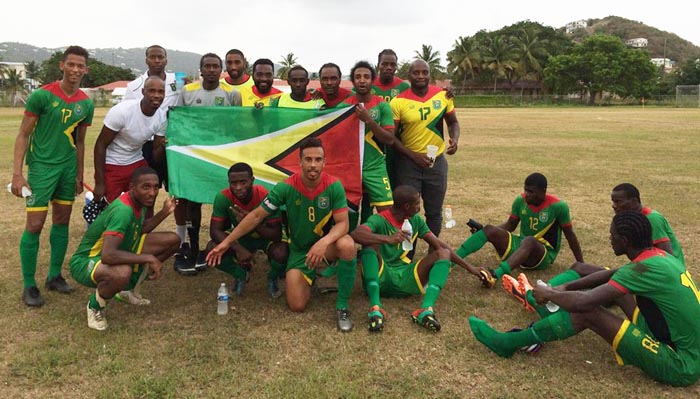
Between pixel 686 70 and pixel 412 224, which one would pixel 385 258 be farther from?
pixel 686 70

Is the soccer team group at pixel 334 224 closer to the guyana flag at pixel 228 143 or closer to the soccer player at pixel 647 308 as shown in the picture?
the soccer player at pixel 647 308

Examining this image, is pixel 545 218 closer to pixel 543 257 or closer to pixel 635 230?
pixel 543 257

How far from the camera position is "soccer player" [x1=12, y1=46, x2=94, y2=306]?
16.3 feet

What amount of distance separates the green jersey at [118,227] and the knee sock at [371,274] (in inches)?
80.5

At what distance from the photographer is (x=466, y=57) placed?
81625 millimetres

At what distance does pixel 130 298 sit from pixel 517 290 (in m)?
3.65

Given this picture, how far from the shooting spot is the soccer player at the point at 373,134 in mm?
5633

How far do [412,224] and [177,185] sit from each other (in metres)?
2.80

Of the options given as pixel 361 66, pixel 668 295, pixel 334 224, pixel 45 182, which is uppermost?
pixel 361 66

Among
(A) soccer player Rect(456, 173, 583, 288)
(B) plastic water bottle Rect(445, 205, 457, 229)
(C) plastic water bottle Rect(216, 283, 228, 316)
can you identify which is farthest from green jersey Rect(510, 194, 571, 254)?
(C) plastic water bottle Rect(216, 283, 228, 316)

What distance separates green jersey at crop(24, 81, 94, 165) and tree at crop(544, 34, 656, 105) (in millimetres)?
73629

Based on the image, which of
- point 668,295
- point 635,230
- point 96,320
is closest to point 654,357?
point 668,295

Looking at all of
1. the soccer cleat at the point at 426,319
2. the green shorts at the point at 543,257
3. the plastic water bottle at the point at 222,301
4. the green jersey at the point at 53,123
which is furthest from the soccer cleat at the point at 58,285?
the green shorts at the point at 543,257

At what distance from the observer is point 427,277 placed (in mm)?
5141
